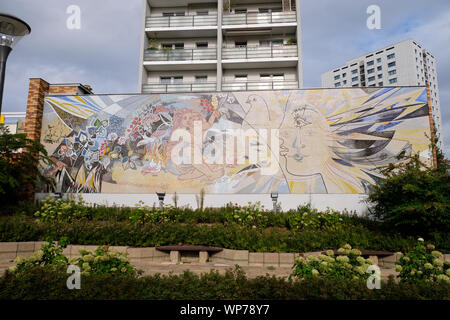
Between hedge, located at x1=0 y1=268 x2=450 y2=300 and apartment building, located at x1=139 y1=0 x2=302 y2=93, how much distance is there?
18.1m

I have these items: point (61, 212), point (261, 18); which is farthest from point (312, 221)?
point (261, 18)

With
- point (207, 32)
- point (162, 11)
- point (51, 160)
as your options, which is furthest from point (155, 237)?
point (162, 11)

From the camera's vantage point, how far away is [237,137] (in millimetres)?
11984

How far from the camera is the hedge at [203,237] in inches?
287

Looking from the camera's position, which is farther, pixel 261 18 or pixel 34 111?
pixel 261 18

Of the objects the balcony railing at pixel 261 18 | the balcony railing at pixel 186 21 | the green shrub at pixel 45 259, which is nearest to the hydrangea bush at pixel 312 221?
the green shrub at pixel 45 259

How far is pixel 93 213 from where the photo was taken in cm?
966

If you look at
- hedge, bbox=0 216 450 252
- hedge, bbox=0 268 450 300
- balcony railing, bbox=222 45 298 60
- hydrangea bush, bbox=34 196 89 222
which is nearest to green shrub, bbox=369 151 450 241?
hedge, bbox=0 216 450 252

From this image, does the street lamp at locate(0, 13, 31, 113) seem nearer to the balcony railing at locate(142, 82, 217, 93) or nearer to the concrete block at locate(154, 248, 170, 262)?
the concrete block at locate(154, 248, 170, 262)

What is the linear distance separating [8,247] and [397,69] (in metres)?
85.2

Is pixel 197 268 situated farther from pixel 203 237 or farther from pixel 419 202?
pixel 419 202
